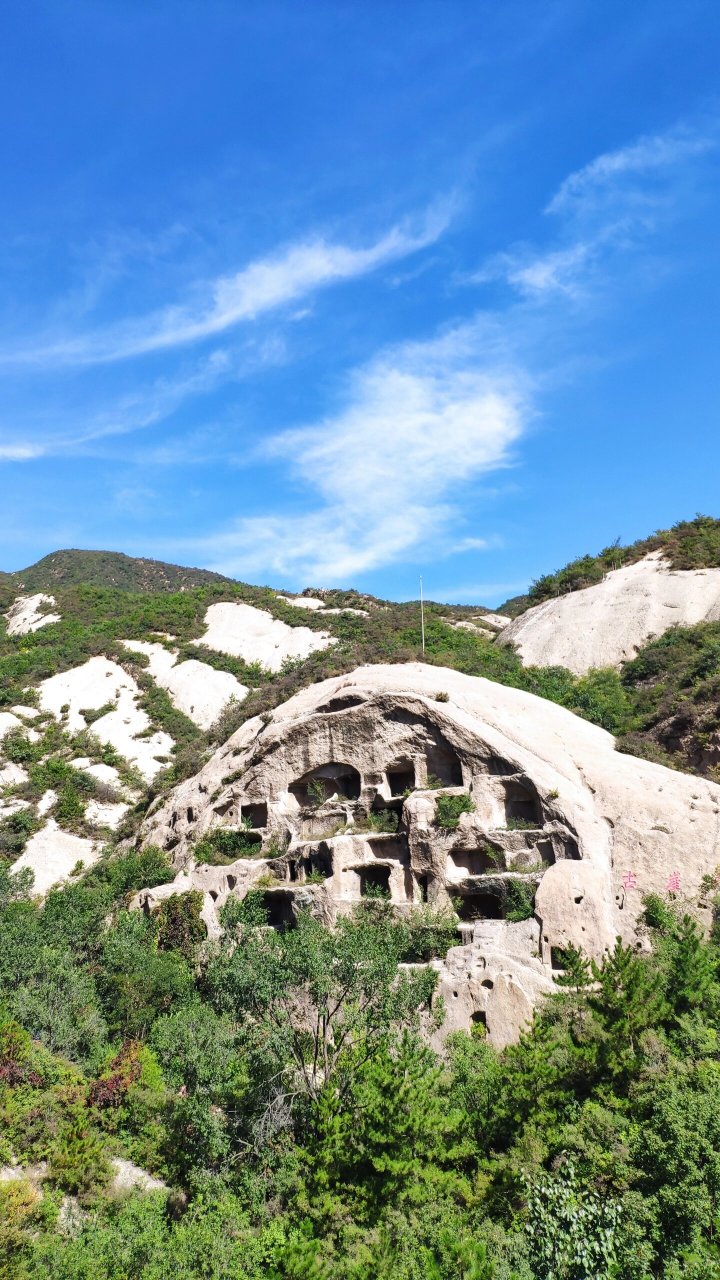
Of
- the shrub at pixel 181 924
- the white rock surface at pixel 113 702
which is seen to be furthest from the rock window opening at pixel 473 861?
the white rock surface at pixel 113 702

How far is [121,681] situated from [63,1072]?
1396 inches

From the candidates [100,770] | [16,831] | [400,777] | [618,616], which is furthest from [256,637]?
[400,777]

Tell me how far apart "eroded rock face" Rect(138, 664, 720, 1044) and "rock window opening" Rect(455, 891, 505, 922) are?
62 millimetres

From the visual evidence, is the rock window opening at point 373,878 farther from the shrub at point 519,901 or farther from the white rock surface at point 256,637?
the white rock surface at point 256,637

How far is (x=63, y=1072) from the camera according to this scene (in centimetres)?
1923

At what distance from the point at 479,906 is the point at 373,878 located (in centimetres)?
373

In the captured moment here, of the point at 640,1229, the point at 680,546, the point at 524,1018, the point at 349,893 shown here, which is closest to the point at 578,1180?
the point at 640,1229

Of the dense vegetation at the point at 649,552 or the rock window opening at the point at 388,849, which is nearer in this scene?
the rock window opening at the point at 388,849

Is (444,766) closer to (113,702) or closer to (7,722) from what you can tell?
(113,702)

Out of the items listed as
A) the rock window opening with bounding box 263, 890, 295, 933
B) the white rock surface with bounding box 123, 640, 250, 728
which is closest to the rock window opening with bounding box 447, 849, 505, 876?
the rock window opening with bounding box 263, 890, 295, 933

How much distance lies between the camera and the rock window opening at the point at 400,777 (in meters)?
27.3

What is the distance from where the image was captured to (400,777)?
2789 cm

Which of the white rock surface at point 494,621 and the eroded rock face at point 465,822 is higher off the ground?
the white rock surface at point 494,621

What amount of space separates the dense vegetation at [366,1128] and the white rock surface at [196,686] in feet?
96.7
